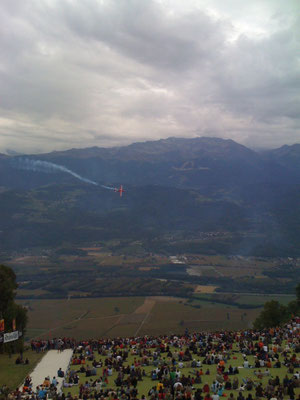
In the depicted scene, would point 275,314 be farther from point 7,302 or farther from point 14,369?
point 14,369

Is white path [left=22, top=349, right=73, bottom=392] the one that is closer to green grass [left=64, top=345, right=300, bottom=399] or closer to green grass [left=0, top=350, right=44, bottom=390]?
green grass [left=0, top=350, right=44, bottom=390]

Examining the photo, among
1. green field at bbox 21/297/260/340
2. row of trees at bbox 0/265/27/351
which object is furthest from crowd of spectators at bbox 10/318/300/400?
green field at bbox 21/297/260/340

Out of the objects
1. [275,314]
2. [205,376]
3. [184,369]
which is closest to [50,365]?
[184,369]

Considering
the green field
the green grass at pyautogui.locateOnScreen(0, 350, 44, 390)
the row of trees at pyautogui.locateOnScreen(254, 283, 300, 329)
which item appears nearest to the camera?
the green grass at pyautogui.locateOnScreen(0, 350, 44, 390)

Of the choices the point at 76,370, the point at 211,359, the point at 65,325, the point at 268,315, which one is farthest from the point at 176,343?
the point at 65,325

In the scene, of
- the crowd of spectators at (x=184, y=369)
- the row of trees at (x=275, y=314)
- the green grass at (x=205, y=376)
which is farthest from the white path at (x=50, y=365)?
the row of trees at (x=275, y=314)

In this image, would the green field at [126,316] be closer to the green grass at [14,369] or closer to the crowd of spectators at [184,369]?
the green grass at [14,369]
